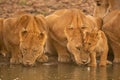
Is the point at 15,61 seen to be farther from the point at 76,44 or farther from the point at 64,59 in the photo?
the point at 76,44

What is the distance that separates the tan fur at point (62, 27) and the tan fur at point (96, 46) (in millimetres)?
551

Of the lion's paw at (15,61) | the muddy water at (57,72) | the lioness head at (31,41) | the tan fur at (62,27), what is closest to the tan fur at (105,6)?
the tan fur at (62,27)

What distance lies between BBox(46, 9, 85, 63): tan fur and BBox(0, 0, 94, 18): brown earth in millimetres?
4900

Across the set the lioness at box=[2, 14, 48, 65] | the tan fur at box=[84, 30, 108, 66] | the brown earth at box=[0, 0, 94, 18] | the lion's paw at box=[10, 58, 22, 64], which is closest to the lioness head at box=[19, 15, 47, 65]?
the lioness at box=[2, 14, 48, 65]

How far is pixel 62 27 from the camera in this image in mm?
18906


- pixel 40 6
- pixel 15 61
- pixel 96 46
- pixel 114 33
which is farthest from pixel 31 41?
pixel 40 6

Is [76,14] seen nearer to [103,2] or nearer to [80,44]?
[80,44]

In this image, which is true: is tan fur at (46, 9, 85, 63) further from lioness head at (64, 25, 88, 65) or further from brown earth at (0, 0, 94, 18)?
brown earth at (0, 0, 94, 18)

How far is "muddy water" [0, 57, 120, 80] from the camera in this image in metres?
17.1

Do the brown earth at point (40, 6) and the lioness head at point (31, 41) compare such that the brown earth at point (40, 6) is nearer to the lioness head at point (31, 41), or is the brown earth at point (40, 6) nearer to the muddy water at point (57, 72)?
the lioness head at point (31, 41)

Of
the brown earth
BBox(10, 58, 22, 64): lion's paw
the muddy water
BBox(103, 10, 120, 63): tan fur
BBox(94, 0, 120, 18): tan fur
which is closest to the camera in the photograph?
the muddy water

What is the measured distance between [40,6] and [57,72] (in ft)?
24.8

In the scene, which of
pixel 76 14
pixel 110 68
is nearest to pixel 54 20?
pixel 76 14

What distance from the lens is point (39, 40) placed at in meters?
18.3
